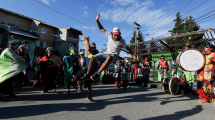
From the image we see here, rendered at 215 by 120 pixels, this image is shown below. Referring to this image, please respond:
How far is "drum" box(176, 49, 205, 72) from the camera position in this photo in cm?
403

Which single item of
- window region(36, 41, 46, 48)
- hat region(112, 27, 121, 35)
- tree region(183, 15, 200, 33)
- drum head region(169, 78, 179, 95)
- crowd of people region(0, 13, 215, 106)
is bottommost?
drum head region(169, 78, 179, 95)

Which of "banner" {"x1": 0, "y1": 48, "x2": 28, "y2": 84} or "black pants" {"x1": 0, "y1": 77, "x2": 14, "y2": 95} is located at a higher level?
"banner" {"x1": 0, "y1": 48, "x2": 28, "y2": 84}

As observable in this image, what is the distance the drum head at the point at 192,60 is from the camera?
4024 millimetres

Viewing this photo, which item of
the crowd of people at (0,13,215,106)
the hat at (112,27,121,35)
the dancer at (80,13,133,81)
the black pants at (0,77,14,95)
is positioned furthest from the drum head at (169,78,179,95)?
the black pants at (0,77,14,95)

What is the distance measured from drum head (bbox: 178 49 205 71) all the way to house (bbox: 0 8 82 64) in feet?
37.8

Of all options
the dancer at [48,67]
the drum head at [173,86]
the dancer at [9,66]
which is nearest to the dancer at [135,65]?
the drum head at [173,86]

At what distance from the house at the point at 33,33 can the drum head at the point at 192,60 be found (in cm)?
1151

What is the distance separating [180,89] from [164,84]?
2.68 ft

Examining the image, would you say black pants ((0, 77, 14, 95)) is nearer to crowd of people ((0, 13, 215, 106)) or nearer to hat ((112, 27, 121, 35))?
crowd of people ((0, 13, 215, 106))

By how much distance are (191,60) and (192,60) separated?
3cm

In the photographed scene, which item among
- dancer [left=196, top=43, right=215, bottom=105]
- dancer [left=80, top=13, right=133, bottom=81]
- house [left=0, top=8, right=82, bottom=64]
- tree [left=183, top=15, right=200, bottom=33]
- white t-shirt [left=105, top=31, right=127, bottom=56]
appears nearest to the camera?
dancer [left=80, top=13, right=133, bottom=81]

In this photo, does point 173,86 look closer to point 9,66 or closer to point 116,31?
point 116,31

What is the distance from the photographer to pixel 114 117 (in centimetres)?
268

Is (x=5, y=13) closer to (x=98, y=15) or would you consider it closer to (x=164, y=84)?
(x=98, y=15)
